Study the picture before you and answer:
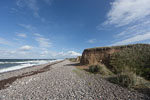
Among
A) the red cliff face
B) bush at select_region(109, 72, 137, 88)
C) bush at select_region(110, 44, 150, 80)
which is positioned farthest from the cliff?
bush at select_region(109, 72, 137, 88)

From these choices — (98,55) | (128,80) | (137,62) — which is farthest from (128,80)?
(98,55)

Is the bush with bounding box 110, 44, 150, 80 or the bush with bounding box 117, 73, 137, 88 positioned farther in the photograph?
the bush with bounding box 110, 44, 150, 80

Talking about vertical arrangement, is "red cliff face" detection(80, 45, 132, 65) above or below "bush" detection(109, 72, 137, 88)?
above

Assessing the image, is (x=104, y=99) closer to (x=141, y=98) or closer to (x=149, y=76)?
(x=141, y=98)

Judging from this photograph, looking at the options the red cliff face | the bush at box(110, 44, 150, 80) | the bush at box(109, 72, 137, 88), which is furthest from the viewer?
the red cliff face

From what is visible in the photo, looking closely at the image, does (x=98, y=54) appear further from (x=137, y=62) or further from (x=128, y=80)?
(x=128, y=80)

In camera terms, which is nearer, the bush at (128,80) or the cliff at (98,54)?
the bush at (128,80)

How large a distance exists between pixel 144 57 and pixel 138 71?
1.72 m

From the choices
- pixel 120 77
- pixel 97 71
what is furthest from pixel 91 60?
pixel 120 77

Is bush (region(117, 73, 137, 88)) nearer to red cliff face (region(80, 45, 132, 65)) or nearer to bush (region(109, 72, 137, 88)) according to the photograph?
bush (region(109, 72, 137, 88))

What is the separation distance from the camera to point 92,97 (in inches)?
161

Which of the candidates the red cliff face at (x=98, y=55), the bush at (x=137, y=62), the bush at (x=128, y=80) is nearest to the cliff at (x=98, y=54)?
the red cliff face at (x=98, y=55)

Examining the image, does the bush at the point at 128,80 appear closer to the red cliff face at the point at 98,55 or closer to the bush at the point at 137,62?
the bush at the point at 137,62

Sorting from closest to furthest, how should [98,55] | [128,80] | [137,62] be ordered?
[128,80] < [137,62] < [98,55]
